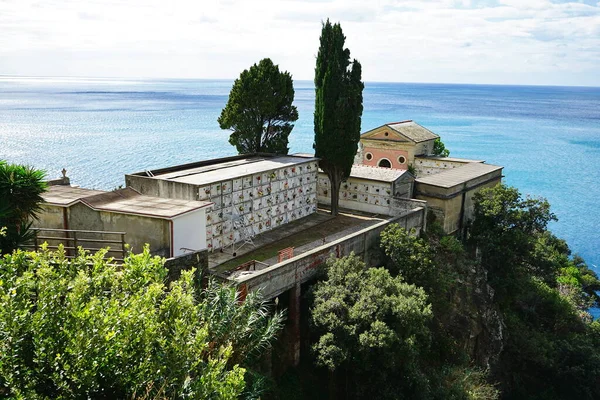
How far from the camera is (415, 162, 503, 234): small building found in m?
29.6

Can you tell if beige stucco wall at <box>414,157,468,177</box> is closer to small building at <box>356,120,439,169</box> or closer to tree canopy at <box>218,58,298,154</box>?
small building at <box>356,120,439,169</box>

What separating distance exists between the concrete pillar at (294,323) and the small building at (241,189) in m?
4.87

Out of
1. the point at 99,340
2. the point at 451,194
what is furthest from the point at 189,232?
the point at 451,194

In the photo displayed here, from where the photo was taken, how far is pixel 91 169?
6128 cm

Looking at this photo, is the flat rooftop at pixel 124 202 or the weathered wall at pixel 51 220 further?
the weathered wall at pixel 51 220

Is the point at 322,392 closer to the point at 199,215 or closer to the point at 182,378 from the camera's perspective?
the point at 199,215

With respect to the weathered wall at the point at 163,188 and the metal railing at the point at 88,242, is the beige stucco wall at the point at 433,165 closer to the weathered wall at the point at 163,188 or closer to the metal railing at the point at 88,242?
the weathered wall at the point at 163,188

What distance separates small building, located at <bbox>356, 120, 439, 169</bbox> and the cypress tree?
11.5m

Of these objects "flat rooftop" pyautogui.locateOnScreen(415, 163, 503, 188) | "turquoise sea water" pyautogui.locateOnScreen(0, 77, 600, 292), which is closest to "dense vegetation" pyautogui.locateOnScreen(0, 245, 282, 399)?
"flat rooftop" pyautogui.locateOnScreen(415, 163, 503, 188)

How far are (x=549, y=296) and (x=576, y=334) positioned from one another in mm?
2550

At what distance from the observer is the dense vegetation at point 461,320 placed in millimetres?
17703

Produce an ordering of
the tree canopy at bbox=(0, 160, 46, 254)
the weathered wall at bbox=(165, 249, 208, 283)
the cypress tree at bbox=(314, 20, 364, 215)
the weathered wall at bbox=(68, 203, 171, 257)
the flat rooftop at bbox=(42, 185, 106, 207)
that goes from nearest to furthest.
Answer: the tree canopy at bbox=(0, 160, 46, 254), the weathered wall at bbox=(165, 249, 208, 283), the weathered wall at bbox=(68, 203, 171, 257), the flat rooftop at bbox=(42, 185, 106, 207), the cypress tree at bbox=(314, 20, 364, 215)

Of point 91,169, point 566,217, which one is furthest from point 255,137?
point 566,217

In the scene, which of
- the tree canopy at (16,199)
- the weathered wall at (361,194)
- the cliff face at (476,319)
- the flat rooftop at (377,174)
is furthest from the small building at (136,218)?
the flat rooftop at (377,174)
